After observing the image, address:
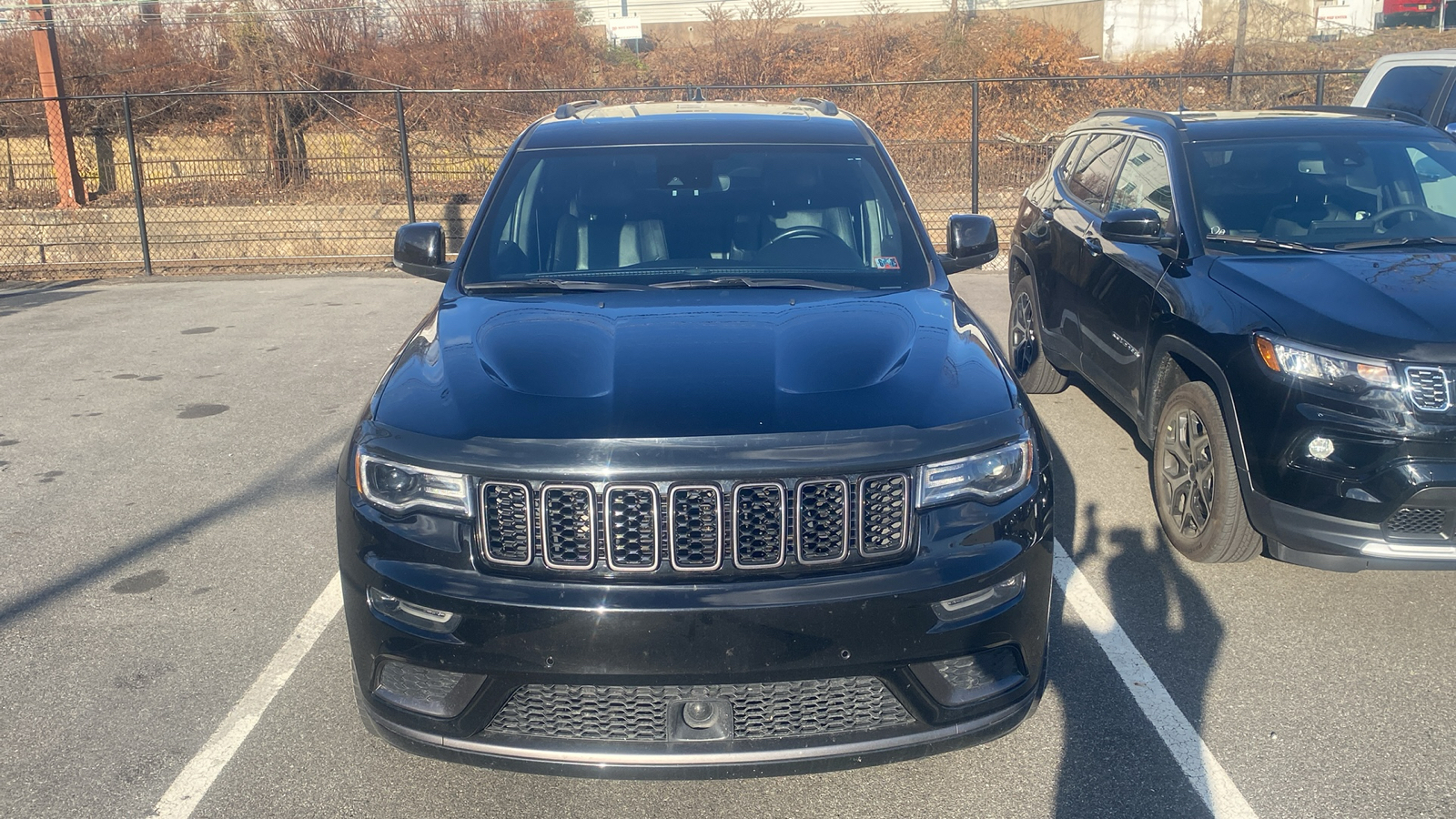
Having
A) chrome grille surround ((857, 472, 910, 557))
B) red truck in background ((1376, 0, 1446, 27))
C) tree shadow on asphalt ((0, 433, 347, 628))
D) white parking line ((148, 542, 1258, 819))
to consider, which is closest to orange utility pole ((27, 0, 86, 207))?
tree shadow on asphalt ((0, 433, 347, 628))

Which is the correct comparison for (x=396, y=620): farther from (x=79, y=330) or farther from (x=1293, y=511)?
(x=79, y=330)

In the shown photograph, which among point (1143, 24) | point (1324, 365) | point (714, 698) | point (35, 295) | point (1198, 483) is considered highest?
point (1143, 24)

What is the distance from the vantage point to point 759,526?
2.72 meters

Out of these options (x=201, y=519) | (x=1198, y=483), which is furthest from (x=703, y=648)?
(x=201, y=519)

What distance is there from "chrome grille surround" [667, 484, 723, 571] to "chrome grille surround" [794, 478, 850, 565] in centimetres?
19

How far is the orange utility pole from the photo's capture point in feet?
51.0

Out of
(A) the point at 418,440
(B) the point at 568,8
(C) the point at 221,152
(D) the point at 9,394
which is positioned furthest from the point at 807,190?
(B) the point at 568,8

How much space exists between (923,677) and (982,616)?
21 centimetres

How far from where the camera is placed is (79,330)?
1043cm

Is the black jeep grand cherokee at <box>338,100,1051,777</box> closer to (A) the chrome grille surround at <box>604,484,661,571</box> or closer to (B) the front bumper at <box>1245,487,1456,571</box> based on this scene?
(A) the chrome grille surround at <box>604,484,661,571</box>

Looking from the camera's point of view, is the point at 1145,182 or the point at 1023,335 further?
the point at 1023,335

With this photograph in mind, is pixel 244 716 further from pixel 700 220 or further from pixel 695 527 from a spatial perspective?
pixel 700 220

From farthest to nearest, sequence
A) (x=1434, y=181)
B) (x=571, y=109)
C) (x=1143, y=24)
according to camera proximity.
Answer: (x=1143, y=24) < (x=1434, y=181) < (x=571, y=109)

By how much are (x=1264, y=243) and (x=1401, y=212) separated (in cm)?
79
